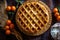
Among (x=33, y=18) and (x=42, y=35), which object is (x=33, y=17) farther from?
(x=42, y=35)

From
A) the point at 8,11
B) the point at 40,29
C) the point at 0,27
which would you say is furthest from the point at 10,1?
the point at 40,29

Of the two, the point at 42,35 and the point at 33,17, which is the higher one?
the point at 33,17


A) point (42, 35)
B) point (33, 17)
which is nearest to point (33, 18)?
point (33, 17)

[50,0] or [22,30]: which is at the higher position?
[50,0]

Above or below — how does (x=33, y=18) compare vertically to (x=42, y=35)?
above

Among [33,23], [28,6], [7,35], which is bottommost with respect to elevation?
[7,35]

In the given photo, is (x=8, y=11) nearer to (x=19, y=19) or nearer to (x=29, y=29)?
(x=19, y=19)
